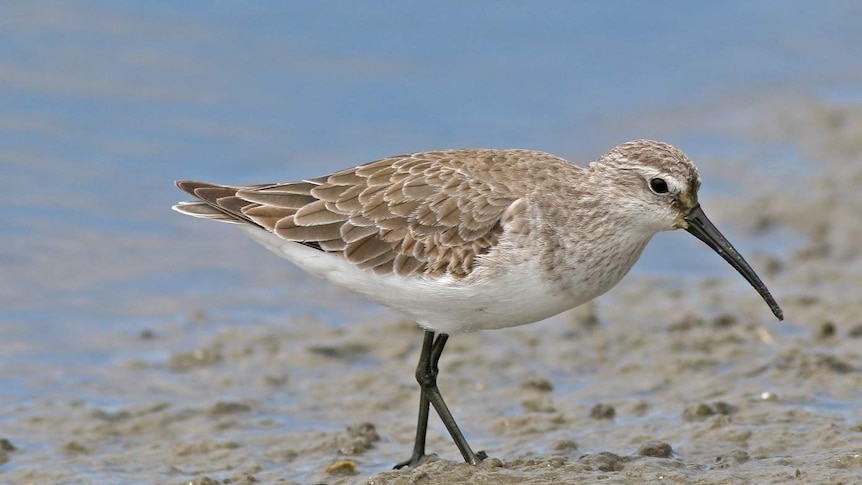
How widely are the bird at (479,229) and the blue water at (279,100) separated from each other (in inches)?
160

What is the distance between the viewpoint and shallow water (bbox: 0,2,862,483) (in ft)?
29.6

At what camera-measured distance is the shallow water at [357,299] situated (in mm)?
9023

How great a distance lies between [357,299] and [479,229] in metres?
4.92

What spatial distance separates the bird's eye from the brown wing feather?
774mm

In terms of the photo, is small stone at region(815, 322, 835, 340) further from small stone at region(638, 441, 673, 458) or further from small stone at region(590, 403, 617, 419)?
small stone at region(638, 441, 673, 458)

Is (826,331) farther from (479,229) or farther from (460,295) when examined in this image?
(460,295)

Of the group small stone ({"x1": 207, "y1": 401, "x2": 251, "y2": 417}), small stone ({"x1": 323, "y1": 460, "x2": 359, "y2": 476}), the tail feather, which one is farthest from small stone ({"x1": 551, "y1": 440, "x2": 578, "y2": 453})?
small stone ({"x1": 207, "y1": 401, "x2": 251, "y2": 417})

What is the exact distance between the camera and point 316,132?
1619 centimetres

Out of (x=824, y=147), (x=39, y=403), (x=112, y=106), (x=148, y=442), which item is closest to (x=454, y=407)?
(x=148, y=442)

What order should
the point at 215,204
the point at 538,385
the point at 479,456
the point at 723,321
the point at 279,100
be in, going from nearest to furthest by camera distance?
the point at 479,456 → the point at 215,204 → the point at 538,385 → the point at 723,321 → the point at 279,100

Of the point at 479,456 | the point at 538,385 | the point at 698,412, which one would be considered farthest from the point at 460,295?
the point at 538,385

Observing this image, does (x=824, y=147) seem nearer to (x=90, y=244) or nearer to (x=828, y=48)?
(x=828, y=48)

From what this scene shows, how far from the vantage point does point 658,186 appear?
7727 millimetres

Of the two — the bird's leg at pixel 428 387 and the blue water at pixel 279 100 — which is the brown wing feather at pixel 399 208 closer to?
the bird's leg at pixel 428 387
